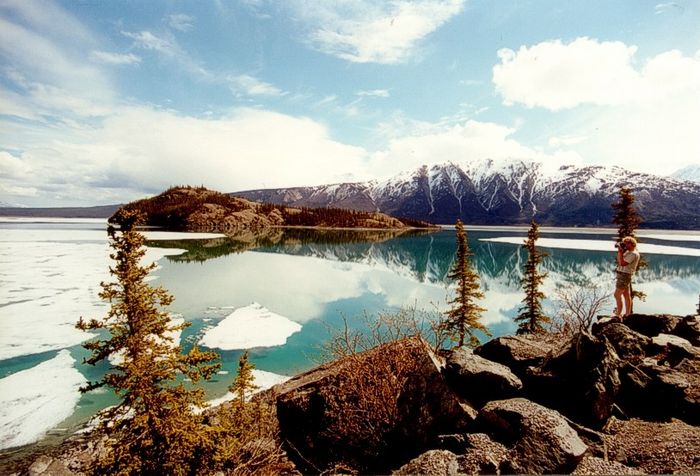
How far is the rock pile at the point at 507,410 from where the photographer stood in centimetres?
529

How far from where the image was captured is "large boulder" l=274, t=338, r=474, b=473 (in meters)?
6.76

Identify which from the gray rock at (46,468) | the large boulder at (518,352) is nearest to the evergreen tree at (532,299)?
the large boulder at (518,352)

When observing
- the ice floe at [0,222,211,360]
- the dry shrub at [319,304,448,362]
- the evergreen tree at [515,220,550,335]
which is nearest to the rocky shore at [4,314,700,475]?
the dry shrub at [319,304,448,362]

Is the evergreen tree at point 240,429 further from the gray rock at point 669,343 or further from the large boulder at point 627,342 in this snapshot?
the gray rock at point 669,343

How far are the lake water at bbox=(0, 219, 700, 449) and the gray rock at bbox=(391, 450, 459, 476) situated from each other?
9.76 metres

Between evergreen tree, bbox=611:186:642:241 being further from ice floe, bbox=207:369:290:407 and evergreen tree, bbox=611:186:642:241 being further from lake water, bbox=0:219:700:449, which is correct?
ice floe, bbox=207:369:290:407

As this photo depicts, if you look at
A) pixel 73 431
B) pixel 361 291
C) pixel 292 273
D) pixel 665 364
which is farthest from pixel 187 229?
pixel 665 364

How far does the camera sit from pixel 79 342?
19.6 m

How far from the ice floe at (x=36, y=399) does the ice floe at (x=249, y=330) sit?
6070 mm

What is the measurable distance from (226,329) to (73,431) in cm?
1081

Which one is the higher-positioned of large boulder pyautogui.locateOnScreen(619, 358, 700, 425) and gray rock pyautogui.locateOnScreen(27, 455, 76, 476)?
large boulder pyautogui.locateOnScreen(619, 358, 700, 425)

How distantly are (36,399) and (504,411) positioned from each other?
1677 cm

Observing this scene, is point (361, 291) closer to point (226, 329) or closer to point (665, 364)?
point (226, 329)

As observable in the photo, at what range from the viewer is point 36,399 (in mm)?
13891
